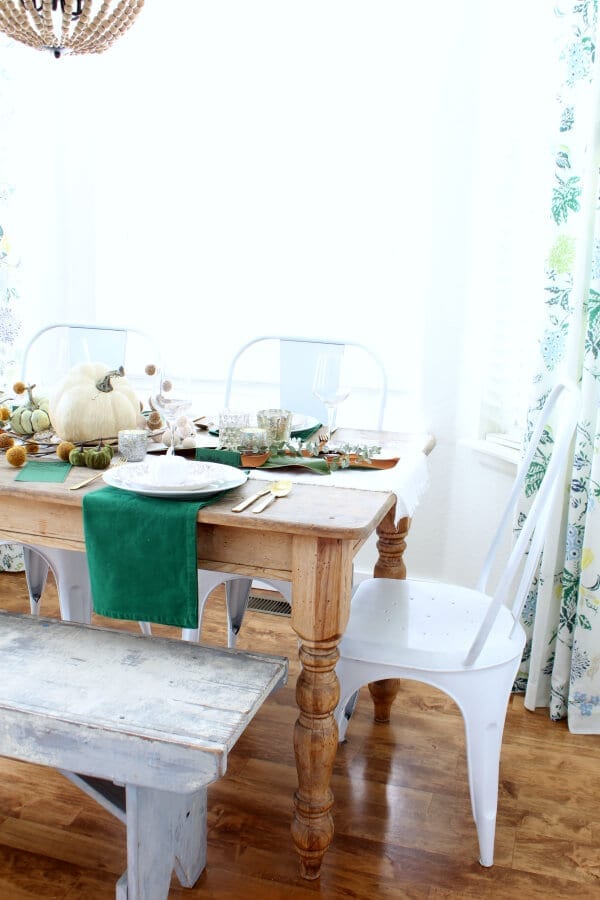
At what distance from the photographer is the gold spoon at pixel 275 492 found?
4.70 ft

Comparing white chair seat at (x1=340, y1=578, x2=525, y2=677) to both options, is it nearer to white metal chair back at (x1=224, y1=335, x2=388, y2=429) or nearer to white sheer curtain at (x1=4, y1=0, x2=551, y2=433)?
white metal chair back at (x1=224, y1=335, x2=388, y2=429)

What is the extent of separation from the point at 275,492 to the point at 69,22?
1046 mm

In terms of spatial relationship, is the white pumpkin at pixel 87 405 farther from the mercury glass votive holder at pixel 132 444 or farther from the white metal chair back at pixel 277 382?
the white metal chair back at pixel 277 382

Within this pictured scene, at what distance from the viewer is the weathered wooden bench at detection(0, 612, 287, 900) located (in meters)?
1.20

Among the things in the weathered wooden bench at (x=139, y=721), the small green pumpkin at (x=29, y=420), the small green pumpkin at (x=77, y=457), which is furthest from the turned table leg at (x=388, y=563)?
the small green pumpkin at (x=29, y=420)

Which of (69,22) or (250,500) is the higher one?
(69,22)

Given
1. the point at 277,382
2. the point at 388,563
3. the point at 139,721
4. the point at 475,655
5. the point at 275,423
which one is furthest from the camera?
the point at 277,382

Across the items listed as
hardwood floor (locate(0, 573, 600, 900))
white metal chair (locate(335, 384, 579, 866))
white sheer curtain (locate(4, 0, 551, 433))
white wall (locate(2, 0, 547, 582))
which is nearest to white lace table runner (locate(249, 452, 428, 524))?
white metal chair (locate(335, 384, 579, 866))

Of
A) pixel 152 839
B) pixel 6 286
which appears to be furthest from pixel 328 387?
pixel 6 286

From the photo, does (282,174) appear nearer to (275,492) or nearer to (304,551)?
(275,492)

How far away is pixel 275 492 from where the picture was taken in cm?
153

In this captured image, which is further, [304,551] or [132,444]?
[132,444]

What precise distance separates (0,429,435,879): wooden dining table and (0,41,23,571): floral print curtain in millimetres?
1495

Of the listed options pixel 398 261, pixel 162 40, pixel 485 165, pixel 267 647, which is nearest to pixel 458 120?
pixel 485 165
